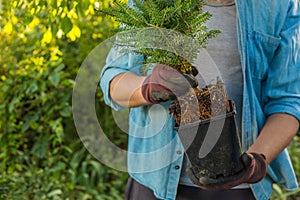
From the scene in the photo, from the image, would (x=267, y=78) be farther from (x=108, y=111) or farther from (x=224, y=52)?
(x=108, y=111)

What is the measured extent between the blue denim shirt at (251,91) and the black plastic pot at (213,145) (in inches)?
13.0

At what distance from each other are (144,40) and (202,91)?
0.21m

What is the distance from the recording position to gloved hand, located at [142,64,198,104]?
1.51 m

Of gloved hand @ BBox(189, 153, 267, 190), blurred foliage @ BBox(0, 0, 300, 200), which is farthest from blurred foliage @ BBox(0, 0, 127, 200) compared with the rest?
gloved hand @ BBox(189, 153, 267, 190)

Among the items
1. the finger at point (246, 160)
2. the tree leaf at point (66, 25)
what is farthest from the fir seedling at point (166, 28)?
the tree leaf at point (66, 25)

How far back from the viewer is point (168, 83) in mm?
1518

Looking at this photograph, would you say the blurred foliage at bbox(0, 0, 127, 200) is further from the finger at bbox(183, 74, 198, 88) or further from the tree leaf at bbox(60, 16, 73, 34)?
the finger at bbox(183, 74, 198, 88)

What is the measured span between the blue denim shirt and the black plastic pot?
13.0 inches

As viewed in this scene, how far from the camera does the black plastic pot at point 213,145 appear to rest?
156 cm

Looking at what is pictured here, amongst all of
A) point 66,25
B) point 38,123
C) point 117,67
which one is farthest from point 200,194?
point 38,123

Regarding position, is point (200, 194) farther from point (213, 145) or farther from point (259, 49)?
point (259, 49)

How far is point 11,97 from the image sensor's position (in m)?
3.47

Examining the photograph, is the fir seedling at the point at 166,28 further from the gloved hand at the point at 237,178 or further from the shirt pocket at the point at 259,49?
the shirt pocket at the point at 259,49

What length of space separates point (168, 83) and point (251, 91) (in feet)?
1.88
